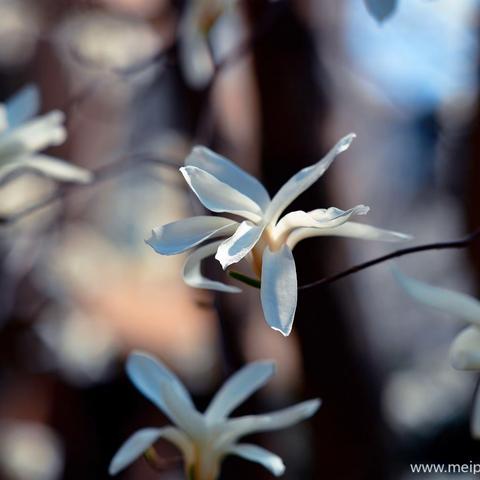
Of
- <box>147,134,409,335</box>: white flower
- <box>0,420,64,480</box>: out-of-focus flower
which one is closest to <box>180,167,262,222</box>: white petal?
<box>147,134,409,335</box>: white flower

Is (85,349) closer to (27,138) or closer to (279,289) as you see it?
(27,138)

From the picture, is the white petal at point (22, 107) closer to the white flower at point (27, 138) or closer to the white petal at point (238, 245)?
the white flower at point (27, 138)

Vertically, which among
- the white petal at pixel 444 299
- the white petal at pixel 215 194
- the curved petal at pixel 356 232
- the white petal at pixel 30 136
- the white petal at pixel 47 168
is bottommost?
the white petal at pixel 444 299

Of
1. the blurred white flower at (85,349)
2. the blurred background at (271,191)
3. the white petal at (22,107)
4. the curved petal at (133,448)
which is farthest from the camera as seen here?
the blurred white flower at (85,349)

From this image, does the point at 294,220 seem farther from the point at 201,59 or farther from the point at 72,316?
the point at 72,316

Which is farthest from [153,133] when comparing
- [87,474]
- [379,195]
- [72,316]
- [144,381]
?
[144,381]

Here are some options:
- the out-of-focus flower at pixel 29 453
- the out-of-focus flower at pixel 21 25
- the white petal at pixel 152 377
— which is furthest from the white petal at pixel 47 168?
the out-of-focus flower at pixel 21 25

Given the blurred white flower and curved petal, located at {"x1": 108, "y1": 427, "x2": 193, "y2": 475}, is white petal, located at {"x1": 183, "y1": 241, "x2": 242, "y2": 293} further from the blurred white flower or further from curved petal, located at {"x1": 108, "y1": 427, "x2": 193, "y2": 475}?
the blurred white flower
